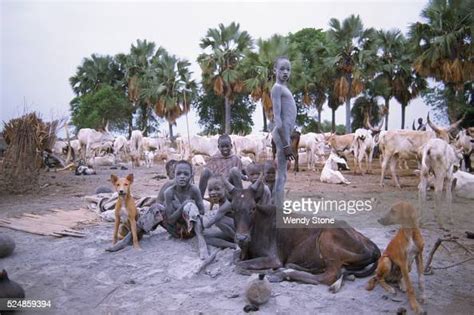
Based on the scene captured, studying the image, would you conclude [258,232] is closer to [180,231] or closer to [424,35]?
[180,231]

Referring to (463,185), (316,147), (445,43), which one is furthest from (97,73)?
(463,185)

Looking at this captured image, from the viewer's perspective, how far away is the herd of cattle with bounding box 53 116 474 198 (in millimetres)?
11969

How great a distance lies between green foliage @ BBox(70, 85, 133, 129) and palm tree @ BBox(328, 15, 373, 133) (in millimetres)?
17071

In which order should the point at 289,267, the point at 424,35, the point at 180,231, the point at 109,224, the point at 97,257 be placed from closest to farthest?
the point at 289,267
the point at 97,257
the point at 180,231
the point at 109,224
the point at 424,35

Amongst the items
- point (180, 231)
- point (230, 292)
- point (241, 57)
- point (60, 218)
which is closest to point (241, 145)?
point (241, 57)

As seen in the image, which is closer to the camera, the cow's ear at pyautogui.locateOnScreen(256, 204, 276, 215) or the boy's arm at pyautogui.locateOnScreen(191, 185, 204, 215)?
the cow's ear at pyautogui.locateOnScreen(256, 204, 276, 215)

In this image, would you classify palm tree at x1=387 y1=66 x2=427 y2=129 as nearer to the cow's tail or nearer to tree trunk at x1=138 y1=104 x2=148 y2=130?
tree trunk at x1=138 y1=104 x2=148 y2=130

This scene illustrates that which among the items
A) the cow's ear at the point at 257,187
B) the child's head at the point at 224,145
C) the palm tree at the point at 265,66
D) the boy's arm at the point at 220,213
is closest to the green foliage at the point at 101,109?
the palm tree at the point at 265,66

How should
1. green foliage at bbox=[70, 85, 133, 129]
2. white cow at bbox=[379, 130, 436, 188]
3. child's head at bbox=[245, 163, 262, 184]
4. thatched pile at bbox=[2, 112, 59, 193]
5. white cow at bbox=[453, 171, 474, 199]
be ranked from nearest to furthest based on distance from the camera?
child's head at bbox=[245, 163, 262, 184] → white cow at bbox=[453, 171, 474, 199] → thatched pile at bbox=[2, 112, 59, 193] → white cow at bbox=[379, 130, 436, 188] → green foliage at bbox=[70, 85, 133, 129]

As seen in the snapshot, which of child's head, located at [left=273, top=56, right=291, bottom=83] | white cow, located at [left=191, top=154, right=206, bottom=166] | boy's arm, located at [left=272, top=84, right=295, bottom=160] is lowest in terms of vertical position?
white cow, located at [left=191, top=154, right=206, bottom=166]

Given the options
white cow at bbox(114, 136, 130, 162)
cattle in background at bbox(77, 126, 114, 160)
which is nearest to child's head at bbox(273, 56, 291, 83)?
cattle in background at bbox(77, 126, 114, 160)

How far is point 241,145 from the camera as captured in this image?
2073 centimetres

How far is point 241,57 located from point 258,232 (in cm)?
2455

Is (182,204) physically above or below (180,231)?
above
